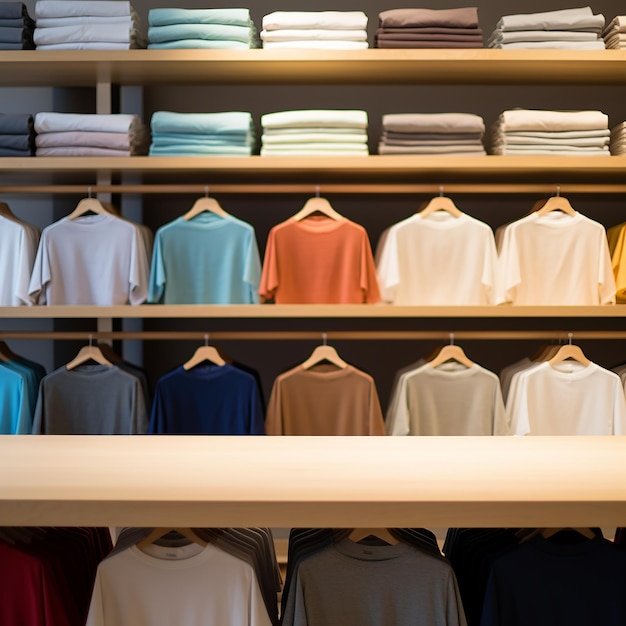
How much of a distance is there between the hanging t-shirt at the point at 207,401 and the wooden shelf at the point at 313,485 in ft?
5.51

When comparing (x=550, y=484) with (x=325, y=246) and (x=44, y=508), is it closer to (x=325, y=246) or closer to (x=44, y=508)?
(x=44, y=508)

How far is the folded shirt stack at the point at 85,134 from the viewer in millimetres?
3199

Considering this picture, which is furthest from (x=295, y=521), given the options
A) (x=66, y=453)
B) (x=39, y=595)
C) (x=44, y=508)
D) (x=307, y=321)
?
(x=307, y=321)

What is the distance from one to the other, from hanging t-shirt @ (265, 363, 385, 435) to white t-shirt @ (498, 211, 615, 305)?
0.76m

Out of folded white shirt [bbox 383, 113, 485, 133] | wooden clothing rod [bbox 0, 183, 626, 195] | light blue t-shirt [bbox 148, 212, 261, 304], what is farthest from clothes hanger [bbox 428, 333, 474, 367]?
folded white shirt [bbox 383, 113, 485, 133]

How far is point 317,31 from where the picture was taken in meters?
3.20

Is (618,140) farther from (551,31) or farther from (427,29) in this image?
(427,29)

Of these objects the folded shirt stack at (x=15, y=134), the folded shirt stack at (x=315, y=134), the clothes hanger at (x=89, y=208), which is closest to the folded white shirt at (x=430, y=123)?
the folded shirt stack at (x=315, y=134)

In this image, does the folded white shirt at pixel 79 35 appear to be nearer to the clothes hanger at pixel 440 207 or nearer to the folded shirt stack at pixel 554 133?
the clothes hanger at pixel 440 207

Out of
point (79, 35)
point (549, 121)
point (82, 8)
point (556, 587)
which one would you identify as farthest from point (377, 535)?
point (82, 8)

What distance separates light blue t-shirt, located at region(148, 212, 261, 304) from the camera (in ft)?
10.6

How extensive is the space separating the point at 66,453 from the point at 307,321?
2482 millimetres

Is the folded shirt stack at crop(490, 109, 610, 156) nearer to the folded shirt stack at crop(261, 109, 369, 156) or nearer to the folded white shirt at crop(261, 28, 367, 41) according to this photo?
the folded shirt stack at crop(261, 109, 369, 156)

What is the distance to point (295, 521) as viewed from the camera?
1132 mm
